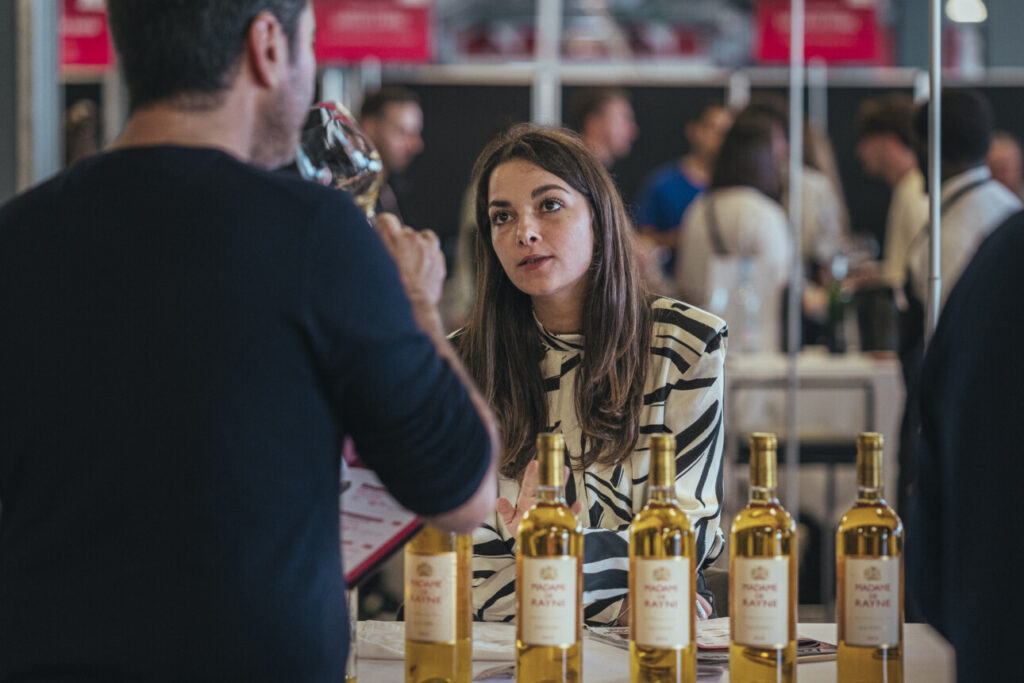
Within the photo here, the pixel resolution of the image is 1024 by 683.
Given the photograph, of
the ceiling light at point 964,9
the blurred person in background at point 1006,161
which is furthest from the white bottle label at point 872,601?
the ceiling light at point 964,9

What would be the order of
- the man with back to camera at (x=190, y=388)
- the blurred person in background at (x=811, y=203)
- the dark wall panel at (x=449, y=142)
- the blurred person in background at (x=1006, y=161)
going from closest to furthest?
the man with back to camera at (x=190, y=388), the blurred person in background at (x=811, y=203), the blurred person in background at (x=1006, y=161), the dark wall panel at (x=449, y=142)

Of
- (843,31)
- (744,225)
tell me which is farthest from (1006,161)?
(744,225)

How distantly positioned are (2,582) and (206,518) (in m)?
0.18

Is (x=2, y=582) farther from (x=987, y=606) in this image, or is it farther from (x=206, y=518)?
(x=987, y=606)

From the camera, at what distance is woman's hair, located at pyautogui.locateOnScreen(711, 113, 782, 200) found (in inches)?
190

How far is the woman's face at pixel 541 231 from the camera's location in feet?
6.37

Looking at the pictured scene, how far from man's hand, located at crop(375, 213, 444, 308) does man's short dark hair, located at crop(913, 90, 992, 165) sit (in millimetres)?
2693

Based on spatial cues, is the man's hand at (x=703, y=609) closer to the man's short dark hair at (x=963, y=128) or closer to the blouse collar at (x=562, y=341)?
the blouse collar at (x=562, y=341)

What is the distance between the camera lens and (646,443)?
1.86 meters

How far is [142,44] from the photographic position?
98 cm

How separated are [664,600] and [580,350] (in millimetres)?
879

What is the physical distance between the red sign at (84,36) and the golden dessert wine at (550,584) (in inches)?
257

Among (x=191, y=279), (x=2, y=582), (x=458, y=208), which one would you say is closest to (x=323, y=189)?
(x=191, y=279)

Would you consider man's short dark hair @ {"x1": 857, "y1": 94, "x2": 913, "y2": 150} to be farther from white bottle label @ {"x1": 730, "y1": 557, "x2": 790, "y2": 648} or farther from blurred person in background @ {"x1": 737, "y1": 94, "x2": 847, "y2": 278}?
white bottle label @ {"x1": 730, "y1": 557, "x2": 790, "y2": 648}
